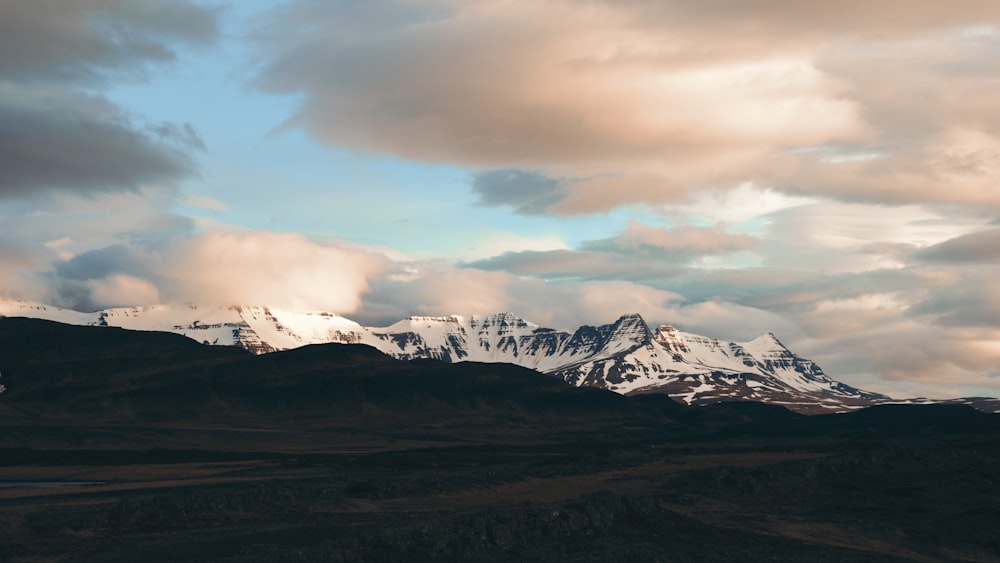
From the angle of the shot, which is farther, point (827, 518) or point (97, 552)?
point (827, 518)

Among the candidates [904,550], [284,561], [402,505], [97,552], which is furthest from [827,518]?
[97,552]

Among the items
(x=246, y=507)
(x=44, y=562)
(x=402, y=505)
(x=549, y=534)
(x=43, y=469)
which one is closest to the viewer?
(x=44, y=562)

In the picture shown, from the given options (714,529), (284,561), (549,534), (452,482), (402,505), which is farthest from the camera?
(452,482)

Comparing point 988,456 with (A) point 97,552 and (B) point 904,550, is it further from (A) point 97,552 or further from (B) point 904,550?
(A) point 97,552

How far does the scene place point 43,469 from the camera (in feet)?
564

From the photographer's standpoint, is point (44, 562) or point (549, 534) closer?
point (44, 562)

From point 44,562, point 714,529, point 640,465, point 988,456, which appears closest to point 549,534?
point 714,529

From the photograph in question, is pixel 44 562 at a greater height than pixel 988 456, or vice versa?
A: pixel 988 456

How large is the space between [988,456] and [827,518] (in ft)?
123

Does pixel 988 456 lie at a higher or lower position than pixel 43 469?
higher

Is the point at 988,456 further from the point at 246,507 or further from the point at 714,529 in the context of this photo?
the point at 246,507

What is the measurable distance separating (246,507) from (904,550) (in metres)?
57.2

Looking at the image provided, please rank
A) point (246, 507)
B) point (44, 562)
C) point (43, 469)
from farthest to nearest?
point (43, 469)
point (246, 507)
point (44, 562)

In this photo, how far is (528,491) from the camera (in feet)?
395
